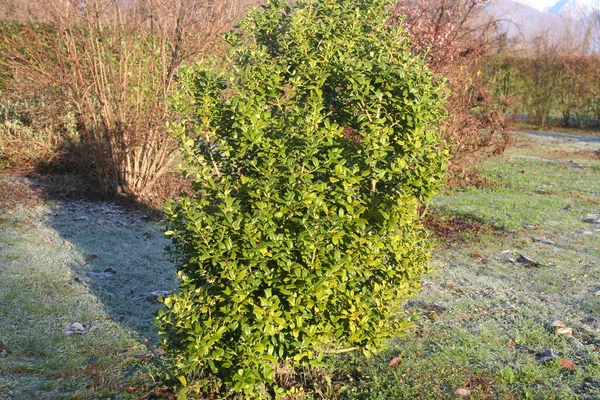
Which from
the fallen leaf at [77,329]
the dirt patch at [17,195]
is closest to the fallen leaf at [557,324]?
the fallen leaf at [77,329]

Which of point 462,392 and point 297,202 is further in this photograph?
point 462,392

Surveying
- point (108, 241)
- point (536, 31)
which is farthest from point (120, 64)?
point (536, 31)

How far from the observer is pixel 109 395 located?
3393mm

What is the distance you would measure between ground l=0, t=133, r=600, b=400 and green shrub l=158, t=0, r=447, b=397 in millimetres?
490

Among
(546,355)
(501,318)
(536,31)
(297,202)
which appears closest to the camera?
(297,202)

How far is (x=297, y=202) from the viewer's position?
9.80 ft

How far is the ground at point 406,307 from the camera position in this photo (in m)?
3.56

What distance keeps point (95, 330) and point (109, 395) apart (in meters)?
1.01

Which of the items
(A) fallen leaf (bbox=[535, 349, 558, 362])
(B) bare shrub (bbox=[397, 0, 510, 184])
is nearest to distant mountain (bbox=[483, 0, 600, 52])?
(B) bare shrub (bbox=[397, 0, 510, 184])

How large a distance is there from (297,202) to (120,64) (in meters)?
5.56

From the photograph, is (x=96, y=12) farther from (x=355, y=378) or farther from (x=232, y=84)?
(x=355, y=378)

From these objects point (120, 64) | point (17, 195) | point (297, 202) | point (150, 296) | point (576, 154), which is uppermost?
point (120, 64)

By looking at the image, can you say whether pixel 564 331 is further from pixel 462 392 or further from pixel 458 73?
pixel 458 73

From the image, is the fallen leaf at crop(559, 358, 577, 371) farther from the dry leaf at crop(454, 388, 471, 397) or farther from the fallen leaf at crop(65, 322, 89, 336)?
the fallen leaf at crop(65, 322, 89, 336)
